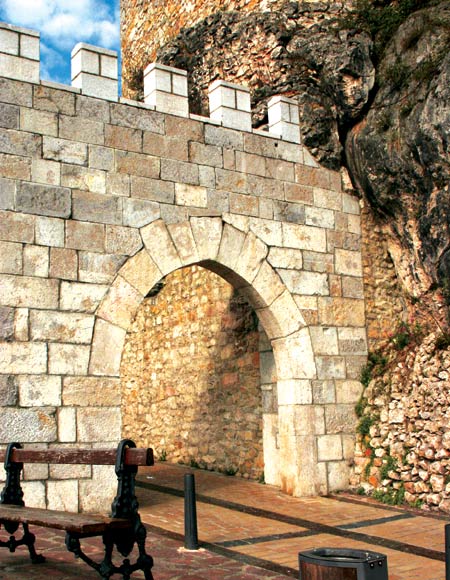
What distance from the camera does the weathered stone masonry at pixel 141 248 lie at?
243 inches

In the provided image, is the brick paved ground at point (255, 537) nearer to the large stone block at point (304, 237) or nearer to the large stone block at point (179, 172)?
the large stone block at point (304, 237)

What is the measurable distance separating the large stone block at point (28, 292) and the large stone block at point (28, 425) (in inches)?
35.1

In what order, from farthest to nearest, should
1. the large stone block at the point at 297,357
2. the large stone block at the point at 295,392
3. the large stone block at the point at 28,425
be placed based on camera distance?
the large stone block at the point at 297,357, the large stone block at the point at 295,392, the large stone block at the point at 28,425

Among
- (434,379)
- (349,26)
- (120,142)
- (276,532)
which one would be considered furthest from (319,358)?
(349,26)

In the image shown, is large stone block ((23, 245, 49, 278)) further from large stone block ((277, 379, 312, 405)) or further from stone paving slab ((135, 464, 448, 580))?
large stone block ((277, 379, 312, 405))

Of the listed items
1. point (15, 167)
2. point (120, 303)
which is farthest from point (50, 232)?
point (120, 303)

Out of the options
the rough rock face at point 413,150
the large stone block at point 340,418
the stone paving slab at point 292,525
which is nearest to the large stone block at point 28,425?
the stone paving slab at point 292,525

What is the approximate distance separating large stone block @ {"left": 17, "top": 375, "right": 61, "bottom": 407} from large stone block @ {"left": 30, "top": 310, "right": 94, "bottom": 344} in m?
0.34

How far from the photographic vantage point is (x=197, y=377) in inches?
388

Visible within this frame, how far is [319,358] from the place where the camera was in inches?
307

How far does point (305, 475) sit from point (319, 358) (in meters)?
1.25

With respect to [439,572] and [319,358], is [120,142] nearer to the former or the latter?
[319,358]

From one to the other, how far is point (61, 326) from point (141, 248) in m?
1.11

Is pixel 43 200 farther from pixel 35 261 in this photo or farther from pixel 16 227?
pixel 35 261
